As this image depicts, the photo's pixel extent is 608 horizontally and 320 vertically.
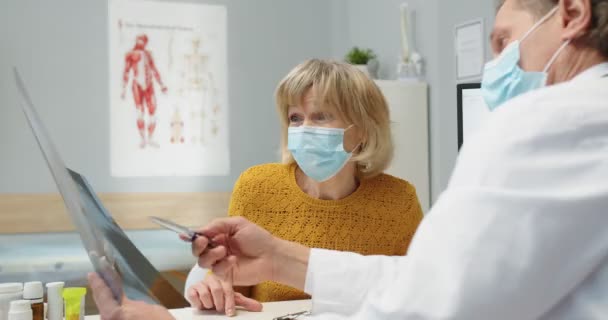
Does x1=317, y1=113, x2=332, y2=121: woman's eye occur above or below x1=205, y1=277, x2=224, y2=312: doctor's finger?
above

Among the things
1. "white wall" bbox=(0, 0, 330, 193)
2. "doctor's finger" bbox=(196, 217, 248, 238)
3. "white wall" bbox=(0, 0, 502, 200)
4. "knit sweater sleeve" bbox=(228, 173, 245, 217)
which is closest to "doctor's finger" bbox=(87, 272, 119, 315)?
"doctor's finger" bbox=(196, 217, 248, 238)

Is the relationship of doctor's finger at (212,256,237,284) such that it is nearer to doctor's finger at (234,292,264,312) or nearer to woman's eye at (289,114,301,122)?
doctor's finger at (234,292,264,312)

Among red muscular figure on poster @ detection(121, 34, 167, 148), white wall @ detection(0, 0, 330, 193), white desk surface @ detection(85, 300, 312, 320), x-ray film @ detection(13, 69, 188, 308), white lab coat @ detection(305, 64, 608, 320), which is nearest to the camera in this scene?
white lab coat @ detection(305, 64, 608, 320)

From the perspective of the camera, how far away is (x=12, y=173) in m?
3.26

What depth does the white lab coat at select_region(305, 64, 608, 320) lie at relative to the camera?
1.95ft

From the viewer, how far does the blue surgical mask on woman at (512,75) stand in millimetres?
838

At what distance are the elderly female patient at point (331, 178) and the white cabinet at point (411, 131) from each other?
3.42 ft

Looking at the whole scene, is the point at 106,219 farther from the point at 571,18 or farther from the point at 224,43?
the point at 224,43

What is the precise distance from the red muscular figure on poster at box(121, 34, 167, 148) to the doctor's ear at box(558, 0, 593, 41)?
9.92 ft

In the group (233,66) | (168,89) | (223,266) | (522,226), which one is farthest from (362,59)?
(522,226)

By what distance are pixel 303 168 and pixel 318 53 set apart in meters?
2.08

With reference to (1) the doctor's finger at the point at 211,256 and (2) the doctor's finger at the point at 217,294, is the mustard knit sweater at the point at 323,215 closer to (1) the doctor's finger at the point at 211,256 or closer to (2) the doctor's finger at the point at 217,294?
(2) the doctor's finger at the point at 217,294

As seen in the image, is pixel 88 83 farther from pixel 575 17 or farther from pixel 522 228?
pixel 522 228

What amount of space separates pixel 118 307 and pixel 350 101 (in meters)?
1.31
